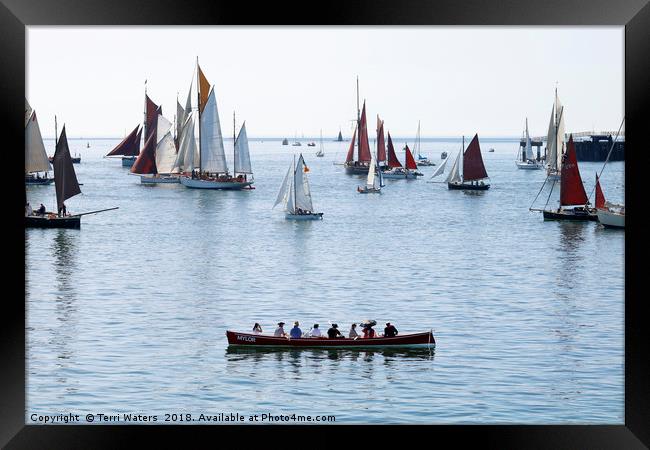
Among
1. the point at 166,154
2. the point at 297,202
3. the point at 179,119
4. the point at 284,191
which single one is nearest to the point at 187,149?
the point at 166,154

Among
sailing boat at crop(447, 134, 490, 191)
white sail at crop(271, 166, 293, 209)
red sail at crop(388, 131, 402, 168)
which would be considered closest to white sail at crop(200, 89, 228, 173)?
white sail at crop(271, 166, 293, 209)

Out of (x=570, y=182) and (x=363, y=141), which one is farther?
(x=363, y=141)

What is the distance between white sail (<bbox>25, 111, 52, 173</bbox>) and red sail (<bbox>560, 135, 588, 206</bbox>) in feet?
98.6

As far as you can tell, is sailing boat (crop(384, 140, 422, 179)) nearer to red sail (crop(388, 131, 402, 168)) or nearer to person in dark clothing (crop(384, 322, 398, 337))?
red sail (crop(388, 131, 402, 168))

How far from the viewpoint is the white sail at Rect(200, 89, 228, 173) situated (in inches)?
3255

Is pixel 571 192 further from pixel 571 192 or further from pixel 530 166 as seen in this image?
pixel 530 166

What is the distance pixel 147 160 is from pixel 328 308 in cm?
4908

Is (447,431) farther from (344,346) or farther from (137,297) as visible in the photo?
(137,297)

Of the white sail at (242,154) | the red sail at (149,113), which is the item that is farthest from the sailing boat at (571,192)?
the red sail at (149,113)

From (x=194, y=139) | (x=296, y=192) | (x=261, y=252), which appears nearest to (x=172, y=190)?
(x=194, y=139)

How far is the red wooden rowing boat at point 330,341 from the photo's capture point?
2625cm

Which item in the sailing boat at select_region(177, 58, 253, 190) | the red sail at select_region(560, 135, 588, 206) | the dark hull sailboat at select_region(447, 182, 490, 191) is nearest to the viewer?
the red sail at select_region(560, 135, 588, 206)

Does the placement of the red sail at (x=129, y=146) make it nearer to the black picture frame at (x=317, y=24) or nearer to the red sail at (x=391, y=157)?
the red sail at (x=391, y=157)

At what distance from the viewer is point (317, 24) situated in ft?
44.4
